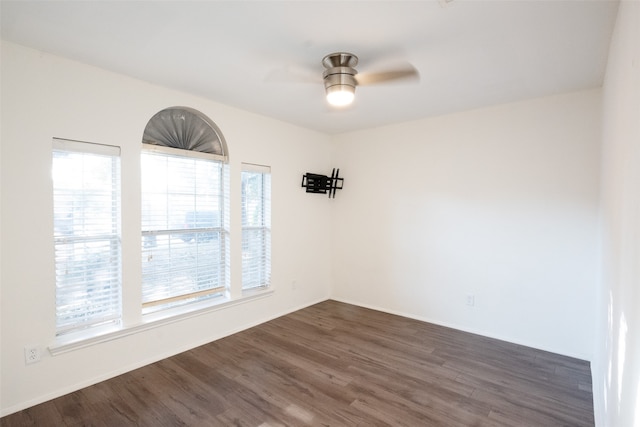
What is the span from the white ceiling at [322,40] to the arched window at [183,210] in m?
0.50

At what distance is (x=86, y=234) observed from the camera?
2.52m

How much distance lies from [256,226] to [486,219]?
2650mm

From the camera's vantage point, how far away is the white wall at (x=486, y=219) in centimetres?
297

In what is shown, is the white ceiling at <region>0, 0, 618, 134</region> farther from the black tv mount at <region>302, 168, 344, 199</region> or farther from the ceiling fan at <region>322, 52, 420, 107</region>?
the black tv mount at <region>302, 168, 344, 199</region>

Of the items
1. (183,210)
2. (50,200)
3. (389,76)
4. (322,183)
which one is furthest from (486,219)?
(50,200)

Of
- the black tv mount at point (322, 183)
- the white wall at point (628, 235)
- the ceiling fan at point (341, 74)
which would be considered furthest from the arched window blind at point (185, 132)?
the white wall at point (628, 235)

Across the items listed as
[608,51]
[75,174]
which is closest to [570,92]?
[608,51]

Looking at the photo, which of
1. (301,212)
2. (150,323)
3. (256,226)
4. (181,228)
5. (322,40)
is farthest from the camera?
(301,212)

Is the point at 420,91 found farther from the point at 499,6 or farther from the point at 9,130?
the point at 9,130

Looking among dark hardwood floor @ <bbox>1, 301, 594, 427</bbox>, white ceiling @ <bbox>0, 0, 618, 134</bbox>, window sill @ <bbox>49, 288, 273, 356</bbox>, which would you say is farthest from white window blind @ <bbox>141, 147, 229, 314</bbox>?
white ceiling @ <bbox>0, 0, 618, 134</bbox>

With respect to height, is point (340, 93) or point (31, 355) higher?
point (340, 93)

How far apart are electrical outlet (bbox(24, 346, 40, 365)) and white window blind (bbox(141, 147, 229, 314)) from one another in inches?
30.6

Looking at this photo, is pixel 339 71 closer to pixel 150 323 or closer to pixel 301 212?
pixel 301 212

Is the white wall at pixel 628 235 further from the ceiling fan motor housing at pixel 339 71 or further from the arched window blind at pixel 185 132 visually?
the arched window blind at pixel 185 132
